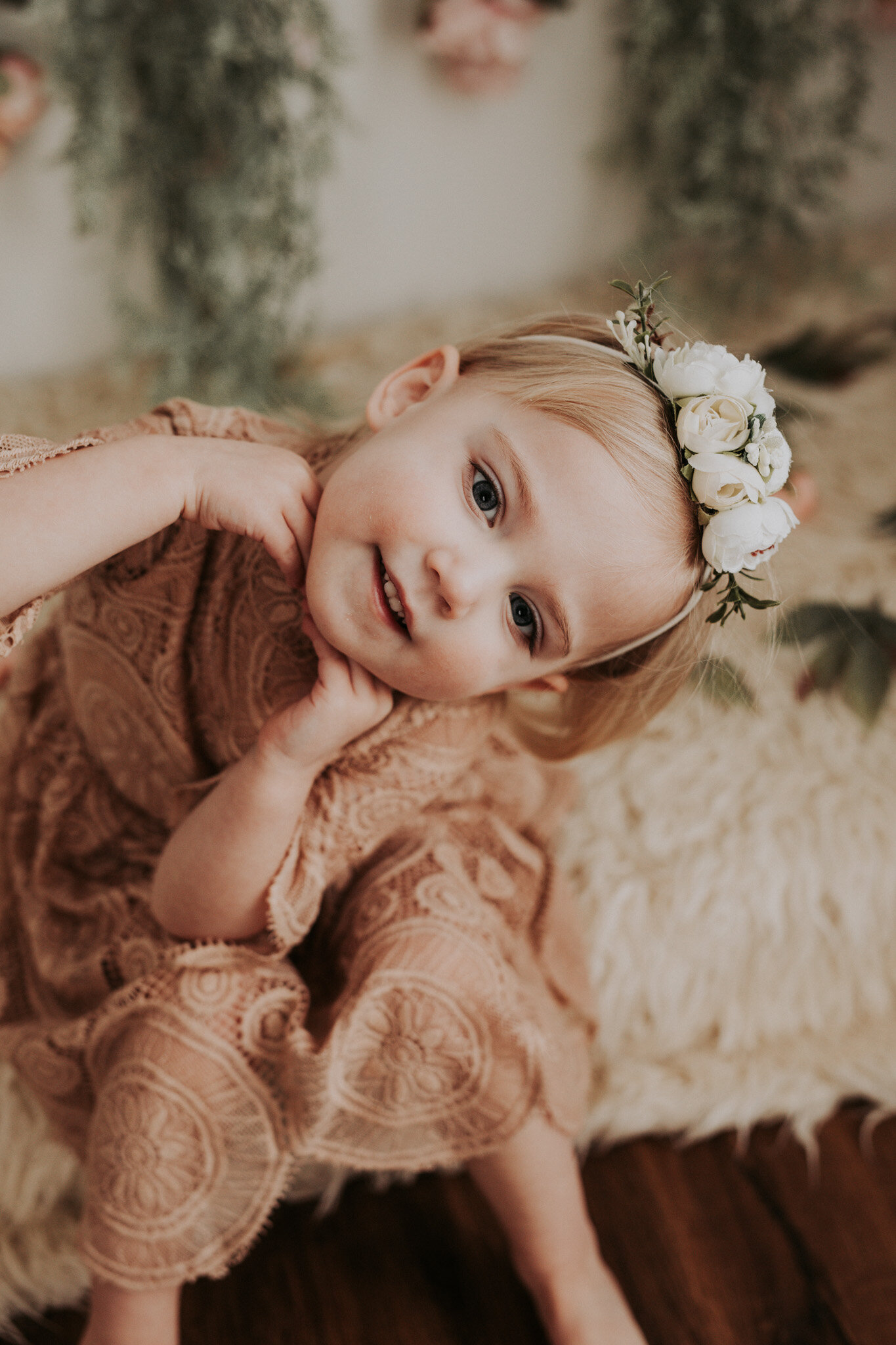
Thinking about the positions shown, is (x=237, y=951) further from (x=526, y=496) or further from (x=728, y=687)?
(x=728, y=687)

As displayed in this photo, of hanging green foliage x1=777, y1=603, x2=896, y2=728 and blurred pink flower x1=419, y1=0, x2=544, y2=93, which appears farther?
blurred pink flower x1=419, y1=0, x2=544, y2=93

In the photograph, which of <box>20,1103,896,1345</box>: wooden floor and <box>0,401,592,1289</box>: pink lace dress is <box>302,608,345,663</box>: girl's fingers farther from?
<box>20,1103,896,1345</box>: wooden floor

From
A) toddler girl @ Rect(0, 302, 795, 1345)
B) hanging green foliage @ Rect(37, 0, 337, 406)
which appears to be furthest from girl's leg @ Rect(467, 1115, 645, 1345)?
hanging green foliage @ Rect(37, 0, 337, 406)

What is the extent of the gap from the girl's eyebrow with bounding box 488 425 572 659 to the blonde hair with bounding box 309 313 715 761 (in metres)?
0.04

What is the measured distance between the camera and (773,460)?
2.54ft

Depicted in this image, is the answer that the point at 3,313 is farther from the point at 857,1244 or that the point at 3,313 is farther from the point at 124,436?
the point at 857,1244

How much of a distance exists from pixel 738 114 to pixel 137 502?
4.94ft

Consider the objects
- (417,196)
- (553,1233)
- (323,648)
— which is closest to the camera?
(323,648)

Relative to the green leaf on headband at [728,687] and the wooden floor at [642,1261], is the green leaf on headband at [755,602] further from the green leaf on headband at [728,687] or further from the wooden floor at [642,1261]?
the wooden floor at [642,1261]

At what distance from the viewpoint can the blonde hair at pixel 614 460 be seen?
31.0 inches

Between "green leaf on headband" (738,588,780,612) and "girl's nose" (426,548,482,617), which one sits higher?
"girl's nose" (426,548,482,617)

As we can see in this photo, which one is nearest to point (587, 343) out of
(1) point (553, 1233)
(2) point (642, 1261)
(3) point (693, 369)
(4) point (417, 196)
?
(3) point (693, 369)

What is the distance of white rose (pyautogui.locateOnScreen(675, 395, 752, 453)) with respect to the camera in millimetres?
770

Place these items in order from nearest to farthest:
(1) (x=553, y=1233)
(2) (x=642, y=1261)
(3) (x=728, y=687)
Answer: (1) (x=553, y=1233)
(2) (x=642, y=1261)
(3) (x=728, y=687)
